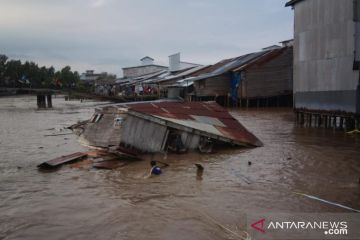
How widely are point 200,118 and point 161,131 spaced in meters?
2.02

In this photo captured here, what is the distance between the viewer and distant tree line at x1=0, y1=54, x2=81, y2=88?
74.7 metres

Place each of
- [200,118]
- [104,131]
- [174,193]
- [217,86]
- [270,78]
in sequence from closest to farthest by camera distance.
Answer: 1. [174,193]
2. [104,131]
3. [200,118]
4. [270,78]
5. [217,86]

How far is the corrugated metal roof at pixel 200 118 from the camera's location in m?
13.1

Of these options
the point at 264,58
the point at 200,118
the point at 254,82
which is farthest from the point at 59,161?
the point at 264,58

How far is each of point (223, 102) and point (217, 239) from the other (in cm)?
3415

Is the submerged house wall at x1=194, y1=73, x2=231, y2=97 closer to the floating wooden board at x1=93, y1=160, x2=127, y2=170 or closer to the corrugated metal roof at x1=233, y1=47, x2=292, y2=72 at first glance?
the corrugated metal roof at x1=233, y1=47, x2=292, y2=72

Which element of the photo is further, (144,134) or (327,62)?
(327,62)

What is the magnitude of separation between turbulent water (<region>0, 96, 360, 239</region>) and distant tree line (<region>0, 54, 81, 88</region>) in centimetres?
6252

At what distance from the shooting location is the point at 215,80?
3878 cm

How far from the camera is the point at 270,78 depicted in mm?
35688

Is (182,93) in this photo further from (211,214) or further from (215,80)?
(211,214)

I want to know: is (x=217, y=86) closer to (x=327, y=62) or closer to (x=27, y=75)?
(x=327, y=62)

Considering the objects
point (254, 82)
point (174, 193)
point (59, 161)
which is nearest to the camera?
point (174, 193)

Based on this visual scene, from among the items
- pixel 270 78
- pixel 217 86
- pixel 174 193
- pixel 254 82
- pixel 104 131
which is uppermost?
pixel 270 78
